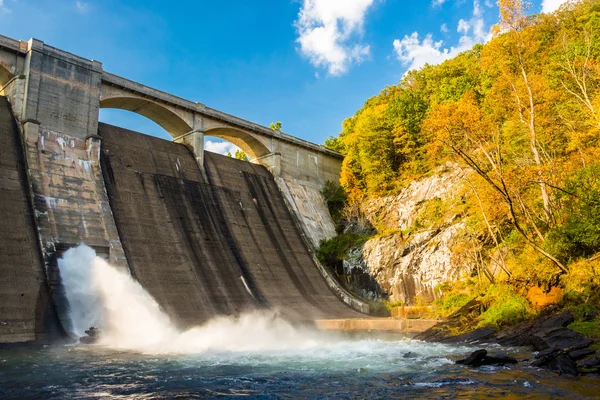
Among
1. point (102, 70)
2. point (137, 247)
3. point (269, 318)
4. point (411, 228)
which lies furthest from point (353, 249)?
point (102, 70)

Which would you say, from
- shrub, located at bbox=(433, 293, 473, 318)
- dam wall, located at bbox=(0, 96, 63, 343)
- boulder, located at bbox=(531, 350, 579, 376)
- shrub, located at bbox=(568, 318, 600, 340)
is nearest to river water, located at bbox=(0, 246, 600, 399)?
boulder, located at bbox=(531, 350, 579, 376)

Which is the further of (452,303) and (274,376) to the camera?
(452,303)

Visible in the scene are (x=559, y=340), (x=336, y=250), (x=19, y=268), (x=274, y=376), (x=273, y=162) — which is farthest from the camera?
(x=273, y=162)

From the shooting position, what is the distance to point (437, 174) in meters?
26.9

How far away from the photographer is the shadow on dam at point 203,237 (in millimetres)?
18719

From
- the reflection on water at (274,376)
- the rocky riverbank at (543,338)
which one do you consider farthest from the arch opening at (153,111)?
the rocky riverbank at (543,338)

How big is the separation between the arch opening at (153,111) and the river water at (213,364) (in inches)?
386

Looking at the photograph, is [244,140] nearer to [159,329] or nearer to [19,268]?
[159,329]

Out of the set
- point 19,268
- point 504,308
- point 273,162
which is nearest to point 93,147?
point 19,268

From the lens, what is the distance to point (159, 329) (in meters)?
15.8

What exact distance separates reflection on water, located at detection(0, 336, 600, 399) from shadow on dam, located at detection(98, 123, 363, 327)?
671 centimetres

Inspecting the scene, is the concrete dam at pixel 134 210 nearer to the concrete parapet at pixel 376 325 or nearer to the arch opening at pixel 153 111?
the arch opening at pixel 153 111

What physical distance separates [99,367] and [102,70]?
16.9 metres

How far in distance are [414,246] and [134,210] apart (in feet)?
44.7
